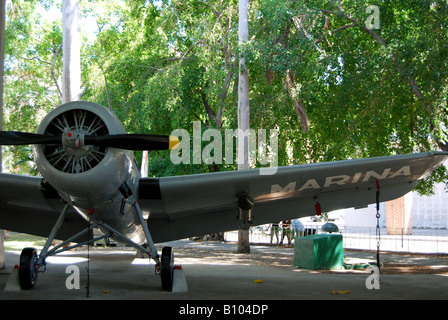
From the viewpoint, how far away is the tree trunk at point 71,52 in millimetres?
14648

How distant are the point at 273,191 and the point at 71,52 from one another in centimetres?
894

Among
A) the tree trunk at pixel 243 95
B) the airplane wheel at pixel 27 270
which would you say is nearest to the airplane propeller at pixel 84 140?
the airplane wheel at pixel 27 270

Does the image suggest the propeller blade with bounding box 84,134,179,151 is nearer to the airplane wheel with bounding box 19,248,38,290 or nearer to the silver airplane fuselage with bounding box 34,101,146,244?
the silver airplane fuselage with bounding box 34,101,146,244

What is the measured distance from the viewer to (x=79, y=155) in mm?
6805

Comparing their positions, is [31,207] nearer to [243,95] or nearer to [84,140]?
[84,140]

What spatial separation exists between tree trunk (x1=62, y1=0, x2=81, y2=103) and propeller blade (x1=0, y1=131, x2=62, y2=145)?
7932 mm

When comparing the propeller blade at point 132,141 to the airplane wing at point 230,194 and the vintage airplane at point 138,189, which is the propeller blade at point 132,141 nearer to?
the vintage airplane at point 138,189

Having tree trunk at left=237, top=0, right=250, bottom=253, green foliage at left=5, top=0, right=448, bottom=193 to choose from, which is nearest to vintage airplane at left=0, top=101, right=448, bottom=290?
green foliage at left=5, top=0, right=448, bottom=193

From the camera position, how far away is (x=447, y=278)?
10391 millimetres

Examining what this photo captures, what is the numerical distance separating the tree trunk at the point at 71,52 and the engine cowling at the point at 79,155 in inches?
320

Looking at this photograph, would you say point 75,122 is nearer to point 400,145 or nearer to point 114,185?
point 114,185

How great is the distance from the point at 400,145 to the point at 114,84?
40.5 ft

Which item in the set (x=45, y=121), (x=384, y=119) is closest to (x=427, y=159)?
(x=45, y=121)

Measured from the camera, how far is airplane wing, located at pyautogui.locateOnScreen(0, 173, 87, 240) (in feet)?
26.6
